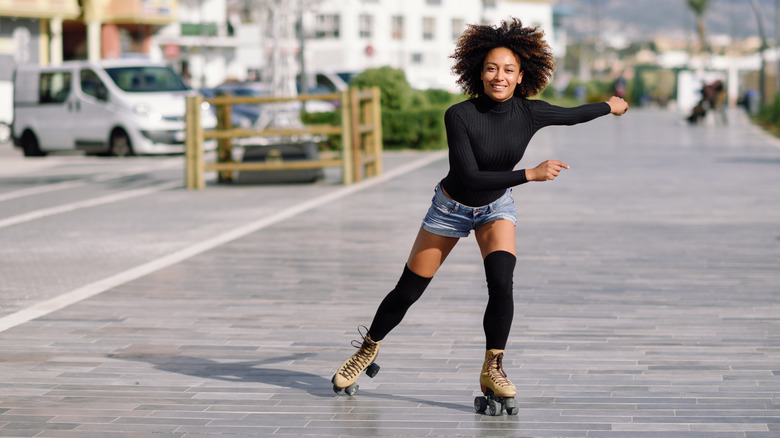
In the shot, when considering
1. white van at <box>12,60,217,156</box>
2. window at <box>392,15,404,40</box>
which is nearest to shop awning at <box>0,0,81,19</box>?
white van at <box>12,60,217,156</box>

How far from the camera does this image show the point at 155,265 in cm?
985

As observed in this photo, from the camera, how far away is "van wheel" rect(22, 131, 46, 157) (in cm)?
2519

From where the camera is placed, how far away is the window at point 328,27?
83.2 metres

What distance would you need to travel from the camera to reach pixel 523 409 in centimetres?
539

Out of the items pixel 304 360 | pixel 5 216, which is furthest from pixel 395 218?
pixel 304 360

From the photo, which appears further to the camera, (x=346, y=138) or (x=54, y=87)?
(x=54, y=87)

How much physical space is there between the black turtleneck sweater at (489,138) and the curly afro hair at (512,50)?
113 mm

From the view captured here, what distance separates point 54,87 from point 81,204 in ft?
34.2

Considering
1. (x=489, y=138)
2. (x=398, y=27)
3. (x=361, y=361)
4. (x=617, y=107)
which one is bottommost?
(x=361, y=361)

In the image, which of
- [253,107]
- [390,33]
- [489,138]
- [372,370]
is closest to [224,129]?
[372,370]

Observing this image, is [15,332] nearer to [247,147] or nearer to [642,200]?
[642,200]

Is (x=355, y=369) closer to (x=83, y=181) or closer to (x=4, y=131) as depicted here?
(x=83, y=181)

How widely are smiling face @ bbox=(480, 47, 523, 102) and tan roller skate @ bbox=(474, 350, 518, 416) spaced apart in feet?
3.46

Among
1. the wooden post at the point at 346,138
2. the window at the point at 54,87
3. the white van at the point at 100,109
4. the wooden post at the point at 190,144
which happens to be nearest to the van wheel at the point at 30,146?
the white van at the point at 100,109
